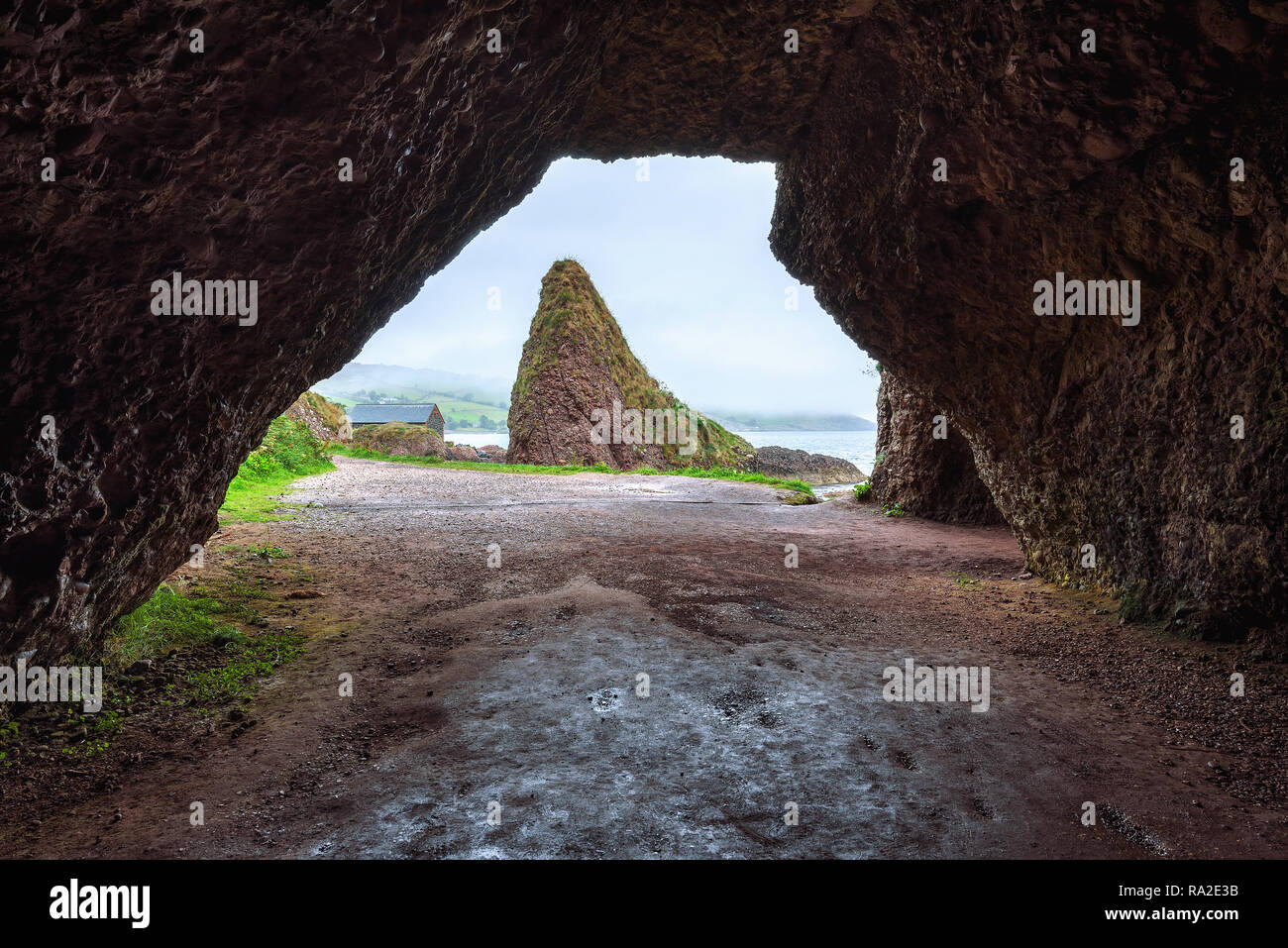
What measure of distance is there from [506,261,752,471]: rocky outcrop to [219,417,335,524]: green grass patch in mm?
8703

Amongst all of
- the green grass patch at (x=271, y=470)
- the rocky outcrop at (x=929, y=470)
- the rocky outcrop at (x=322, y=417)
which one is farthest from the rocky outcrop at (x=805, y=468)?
the rocky outcrop at (x=322, y=417)

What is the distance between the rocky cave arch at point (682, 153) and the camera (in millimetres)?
2906

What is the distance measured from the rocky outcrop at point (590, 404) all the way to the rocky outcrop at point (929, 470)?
15.9m

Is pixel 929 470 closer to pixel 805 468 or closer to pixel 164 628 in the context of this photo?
pixel 164 628

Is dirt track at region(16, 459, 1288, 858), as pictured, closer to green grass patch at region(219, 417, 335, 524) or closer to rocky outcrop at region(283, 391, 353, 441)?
green grass patch at region(219, 417, 335, 524)

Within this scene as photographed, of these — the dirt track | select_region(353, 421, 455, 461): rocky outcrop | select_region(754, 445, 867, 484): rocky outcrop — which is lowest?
the dirt track

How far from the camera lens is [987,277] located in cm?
622

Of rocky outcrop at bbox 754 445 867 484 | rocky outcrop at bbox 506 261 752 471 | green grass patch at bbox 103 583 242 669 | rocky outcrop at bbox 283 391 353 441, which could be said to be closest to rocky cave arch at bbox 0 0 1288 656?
green grass patch at bbox 103 583 242 669

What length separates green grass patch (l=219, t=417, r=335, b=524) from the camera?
10.3 meters

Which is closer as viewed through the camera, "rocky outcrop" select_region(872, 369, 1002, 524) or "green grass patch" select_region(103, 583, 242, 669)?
"green grass patch" select_region(103, 583, 242, 669)

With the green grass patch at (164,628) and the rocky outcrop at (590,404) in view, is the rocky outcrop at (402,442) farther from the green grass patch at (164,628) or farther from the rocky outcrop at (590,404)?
the green grass patch at (164,628)

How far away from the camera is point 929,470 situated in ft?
40.5
